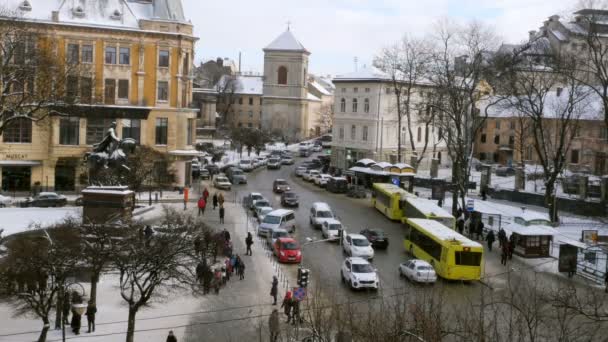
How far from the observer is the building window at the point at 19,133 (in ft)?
174

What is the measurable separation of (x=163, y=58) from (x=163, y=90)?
2464 millimetres

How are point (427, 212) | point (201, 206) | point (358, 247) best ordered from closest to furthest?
point (358, 247) < point (427, 212) < point (201, 206)

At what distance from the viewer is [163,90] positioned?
189 feet

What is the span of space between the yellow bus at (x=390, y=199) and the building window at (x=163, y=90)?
1844 cm

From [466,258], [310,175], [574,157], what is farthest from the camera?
[574,157]

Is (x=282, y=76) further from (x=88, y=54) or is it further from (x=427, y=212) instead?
(x=427, y=212)

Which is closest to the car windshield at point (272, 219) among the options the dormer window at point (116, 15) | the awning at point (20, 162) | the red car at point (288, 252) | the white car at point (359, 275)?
the red car at point (288, 252)

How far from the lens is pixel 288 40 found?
11038cm

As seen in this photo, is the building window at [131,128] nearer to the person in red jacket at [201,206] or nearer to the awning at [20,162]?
the awning at [20,162]

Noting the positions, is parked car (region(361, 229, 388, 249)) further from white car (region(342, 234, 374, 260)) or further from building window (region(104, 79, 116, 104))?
building window (region(104, 79, 116, 104))

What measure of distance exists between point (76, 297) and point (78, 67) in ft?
103

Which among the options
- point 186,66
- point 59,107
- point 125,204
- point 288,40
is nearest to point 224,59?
point 288,40

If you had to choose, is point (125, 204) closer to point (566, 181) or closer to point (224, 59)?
point (566, 181)

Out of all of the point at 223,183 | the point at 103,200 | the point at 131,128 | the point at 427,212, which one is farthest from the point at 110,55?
the point at 427,212
